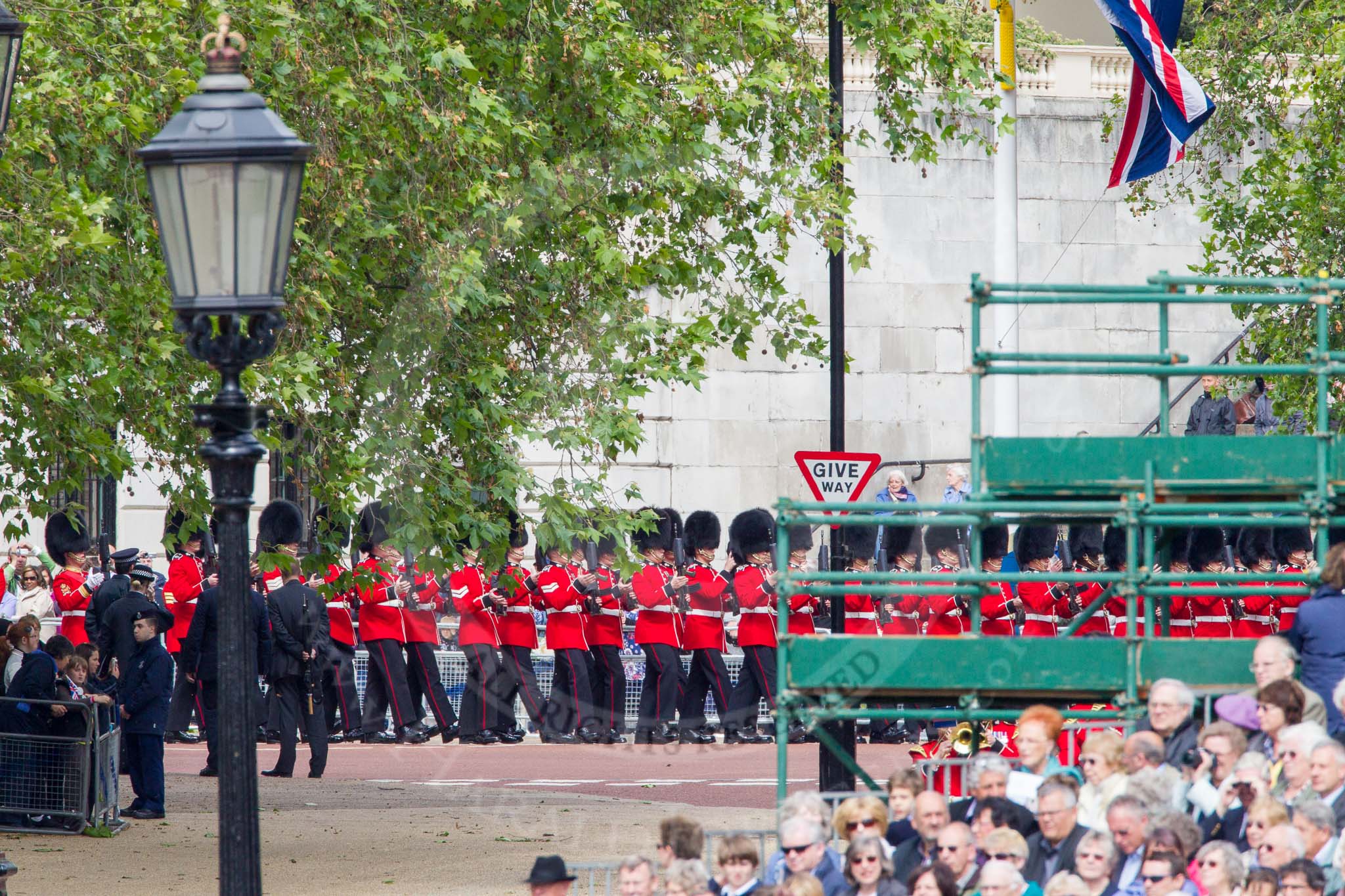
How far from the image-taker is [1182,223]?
25781 mm

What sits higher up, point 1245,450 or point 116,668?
point 1245,450

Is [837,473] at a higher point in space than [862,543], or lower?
higher

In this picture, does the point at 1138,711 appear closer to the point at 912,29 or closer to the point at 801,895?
the point at 801,895

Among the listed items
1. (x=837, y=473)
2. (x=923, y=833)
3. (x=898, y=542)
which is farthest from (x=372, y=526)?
(x=923, y=833)

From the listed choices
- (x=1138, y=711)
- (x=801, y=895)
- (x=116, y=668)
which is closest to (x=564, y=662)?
(x=116, y=668)

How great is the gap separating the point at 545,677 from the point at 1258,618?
593 centimetres

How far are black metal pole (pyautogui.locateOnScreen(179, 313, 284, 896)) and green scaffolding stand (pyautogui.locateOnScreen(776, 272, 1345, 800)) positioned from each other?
280 centimetres

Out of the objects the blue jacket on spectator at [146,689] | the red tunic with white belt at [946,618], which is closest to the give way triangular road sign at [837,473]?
the red tunic with white belt at [946,618]

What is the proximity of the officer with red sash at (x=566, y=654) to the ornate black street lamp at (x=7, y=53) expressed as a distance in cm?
1092

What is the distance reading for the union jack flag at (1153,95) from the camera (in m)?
16.7

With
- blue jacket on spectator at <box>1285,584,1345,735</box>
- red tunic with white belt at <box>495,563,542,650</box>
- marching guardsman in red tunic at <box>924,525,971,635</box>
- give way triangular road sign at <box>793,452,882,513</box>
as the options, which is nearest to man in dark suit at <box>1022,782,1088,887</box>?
blue jacket on spectator at <box>1285,584,1345,735</box>

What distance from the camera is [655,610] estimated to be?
729 inches

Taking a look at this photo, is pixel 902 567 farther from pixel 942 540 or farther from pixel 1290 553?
pixel 1290 553

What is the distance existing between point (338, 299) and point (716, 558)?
11.2 m
